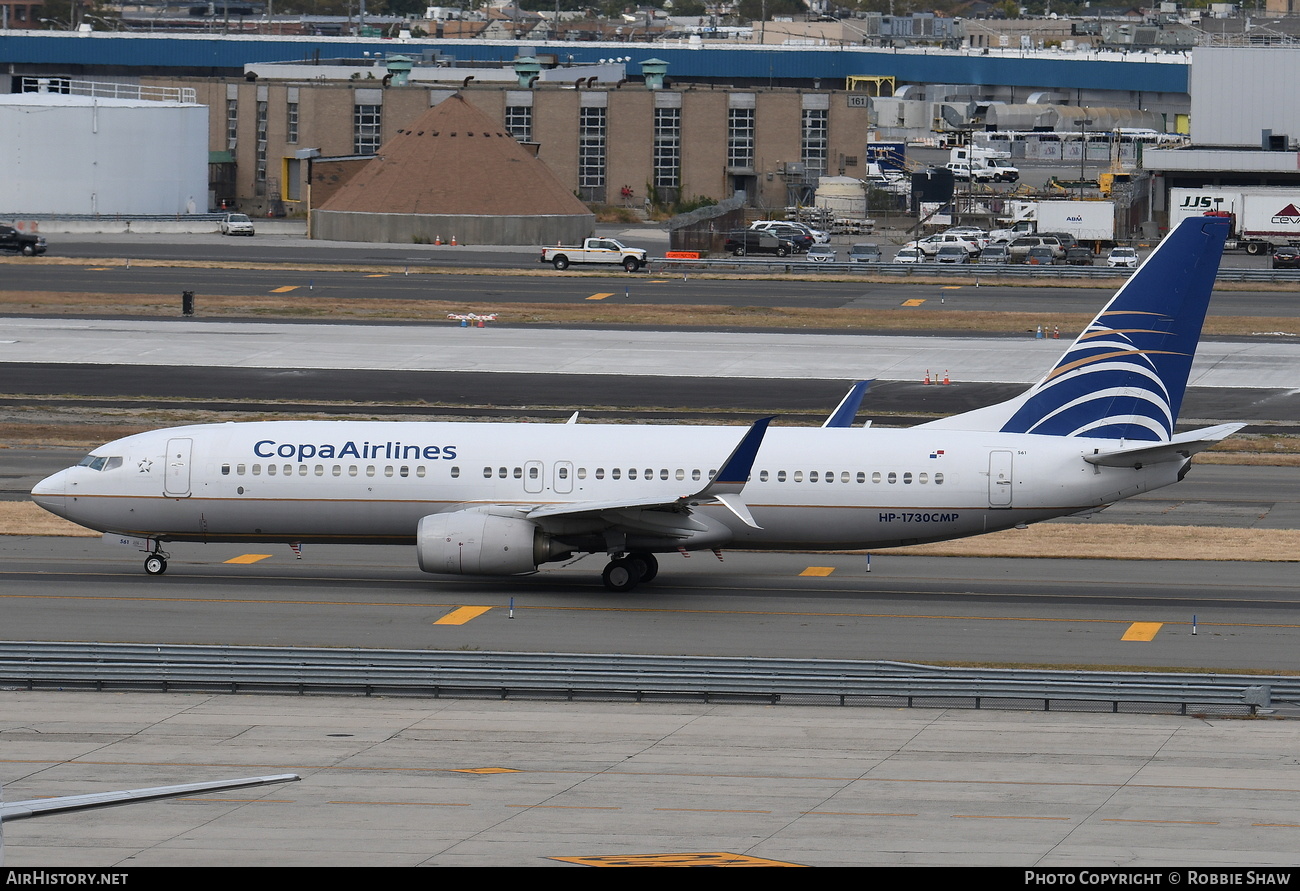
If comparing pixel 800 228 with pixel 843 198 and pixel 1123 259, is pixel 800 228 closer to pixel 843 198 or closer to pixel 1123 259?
pixel 843 198

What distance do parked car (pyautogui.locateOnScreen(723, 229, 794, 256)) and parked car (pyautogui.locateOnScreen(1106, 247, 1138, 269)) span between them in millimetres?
22017

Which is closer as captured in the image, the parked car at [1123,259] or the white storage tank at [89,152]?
the parked car at [1123,259]

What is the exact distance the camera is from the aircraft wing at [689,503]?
35.5 metres

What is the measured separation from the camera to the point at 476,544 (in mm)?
36688

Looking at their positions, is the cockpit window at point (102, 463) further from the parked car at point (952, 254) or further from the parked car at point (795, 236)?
the parked car at point (795, 236)

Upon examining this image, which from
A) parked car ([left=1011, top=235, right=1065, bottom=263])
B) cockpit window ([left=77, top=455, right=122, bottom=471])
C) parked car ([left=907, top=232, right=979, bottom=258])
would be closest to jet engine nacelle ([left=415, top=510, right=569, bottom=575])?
cockpit window ([left=77, top=455, right=122, bottom=471])

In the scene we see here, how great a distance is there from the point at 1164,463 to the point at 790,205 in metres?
113

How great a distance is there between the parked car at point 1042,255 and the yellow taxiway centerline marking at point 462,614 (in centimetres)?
7966

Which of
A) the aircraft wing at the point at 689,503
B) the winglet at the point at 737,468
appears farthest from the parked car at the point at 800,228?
the winglet at the point at 737,468

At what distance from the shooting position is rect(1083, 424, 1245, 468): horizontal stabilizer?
35.7m

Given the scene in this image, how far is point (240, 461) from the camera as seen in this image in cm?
3816

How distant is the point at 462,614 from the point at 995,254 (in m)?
84.1

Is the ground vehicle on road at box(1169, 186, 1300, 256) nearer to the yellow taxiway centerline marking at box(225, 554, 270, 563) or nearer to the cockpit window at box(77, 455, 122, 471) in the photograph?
the yellow taxiway centerline marking at box(225, 554, 270, 563)

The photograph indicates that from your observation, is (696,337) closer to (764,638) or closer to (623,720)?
(764,638)
